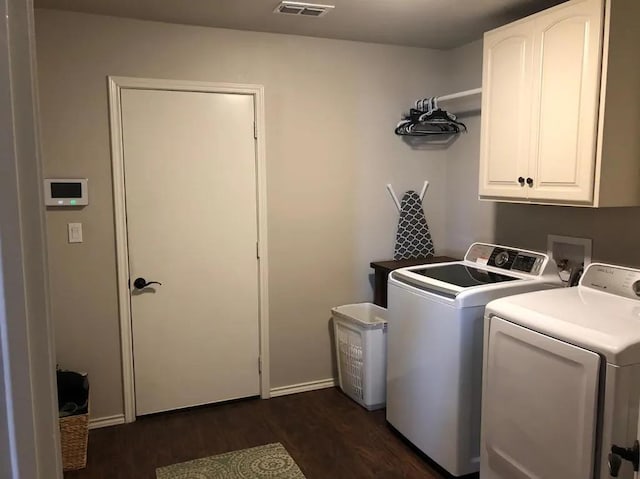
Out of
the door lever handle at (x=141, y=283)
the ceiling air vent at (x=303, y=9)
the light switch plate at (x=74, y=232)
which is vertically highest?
the ceiling air vent at (x=303, y=9)

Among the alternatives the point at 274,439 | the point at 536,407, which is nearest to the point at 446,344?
the point at 536,407

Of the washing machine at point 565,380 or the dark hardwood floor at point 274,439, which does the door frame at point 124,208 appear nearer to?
the dark hardwood floor at point 274,439

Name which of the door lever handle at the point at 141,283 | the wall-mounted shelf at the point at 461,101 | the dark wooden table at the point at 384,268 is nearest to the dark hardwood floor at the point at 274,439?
the dark wooden table at the point at 384,268

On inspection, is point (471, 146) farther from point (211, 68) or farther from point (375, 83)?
point (211, 68)

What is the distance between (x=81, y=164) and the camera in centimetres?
294

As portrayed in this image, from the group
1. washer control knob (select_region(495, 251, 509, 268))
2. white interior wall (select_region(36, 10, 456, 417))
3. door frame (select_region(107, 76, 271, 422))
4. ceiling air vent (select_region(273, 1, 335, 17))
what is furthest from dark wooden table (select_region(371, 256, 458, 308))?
ceiling air vent (select_region(273, 1, 335, 17))

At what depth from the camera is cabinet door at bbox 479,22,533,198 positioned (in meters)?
2.58

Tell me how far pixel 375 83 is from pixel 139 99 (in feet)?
5.11

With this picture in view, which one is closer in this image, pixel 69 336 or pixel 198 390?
pixel 69 336

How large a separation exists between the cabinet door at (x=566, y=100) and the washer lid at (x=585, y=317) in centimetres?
45

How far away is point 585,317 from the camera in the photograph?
6.44 feet

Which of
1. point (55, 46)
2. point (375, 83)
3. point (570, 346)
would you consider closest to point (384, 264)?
point (375, 83)

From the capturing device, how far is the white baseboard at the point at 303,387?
3566 millimetres

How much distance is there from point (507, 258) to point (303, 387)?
1656 mm
